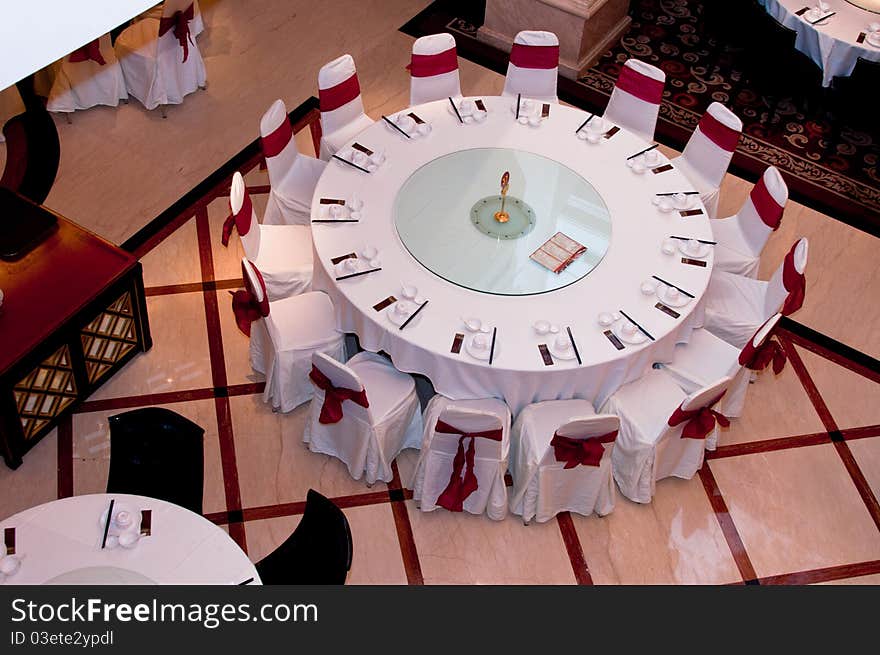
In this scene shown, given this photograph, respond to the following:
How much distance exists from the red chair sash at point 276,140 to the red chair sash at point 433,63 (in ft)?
3.12

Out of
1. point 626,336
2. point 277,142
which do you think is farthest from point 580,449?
point 277,142

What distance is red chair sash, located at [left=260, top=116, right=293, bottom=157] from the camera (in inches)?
203

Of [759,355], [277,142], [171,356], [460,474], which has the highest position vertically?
[277,142]

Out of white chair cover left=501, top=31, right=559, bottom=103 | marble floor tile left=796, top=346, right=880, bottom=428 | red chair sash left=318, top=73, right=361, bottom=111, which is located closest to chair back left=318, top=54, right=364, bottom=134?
red chair sash left=318, top=73, right=361, bottom=111

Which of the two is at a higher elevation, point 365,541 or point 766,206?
point 766,206

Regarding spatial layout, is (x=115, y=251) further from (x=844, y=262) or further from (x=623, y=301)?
(x=844, y=262)

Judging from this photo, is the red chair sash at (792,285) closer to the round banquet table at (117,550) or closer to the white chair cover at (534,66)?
the white chair cover at (534,66)

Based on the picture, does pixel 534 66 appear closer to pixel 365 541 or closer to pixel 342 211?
pixel 342 211

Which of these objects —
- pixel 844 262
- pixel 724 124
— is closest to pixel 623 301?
pixel 724 124

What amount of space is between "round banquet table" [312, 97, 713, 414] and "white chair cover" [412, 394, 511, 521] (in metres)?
0.09

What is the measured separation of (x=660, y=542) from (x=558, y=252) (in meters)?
1.49

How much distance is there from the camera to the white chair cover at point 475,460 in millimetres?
4398

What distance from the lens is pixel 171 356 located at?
5289 mm
